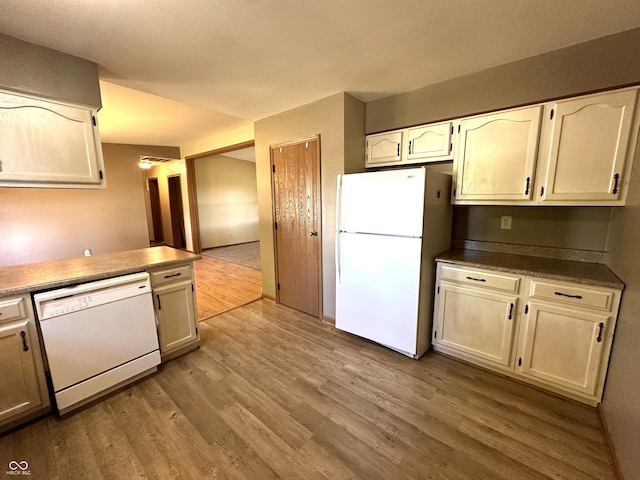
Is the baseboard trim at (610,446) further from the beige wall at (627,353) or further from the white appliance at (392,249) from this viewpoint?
the white appliance at (392,249)

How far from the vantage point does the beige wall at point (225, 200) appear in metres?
6.60

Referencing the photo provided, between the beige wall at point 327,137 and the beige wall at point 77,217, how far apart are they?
3.24 m

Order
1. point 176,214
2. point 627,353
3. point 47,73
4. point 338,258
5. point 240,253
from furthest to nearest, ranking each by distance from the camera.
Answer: point 176,214
point 240,253
point 338,258
point 47,73
point 627,353

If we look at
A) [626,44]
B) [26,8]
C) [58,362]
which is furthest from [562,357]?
[26,8]

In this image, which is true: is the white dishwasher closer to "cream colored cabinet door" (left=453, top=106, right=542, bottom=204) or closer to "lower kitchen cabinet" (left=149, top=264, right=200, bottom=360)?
"lower kitchen cabinet" (left=149, top=264, right=200, bottom=360)

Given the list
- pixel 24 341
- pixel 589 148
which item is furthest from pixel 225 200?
pixel 589 148

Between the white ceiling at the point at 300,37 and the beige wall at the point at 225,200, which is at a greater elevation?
the white ceiling at the point at 300,37

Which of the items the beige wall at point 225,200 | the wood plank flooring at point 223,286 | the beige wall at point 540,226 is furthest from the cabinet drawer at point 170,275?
the beige wall at point 225,200

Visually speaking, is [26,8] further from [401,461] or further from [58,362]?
[401,461]

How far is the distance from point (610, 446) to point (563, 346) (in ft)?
1.73

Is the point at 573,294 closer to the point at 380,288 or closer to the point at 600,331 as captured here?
the point at 600,331

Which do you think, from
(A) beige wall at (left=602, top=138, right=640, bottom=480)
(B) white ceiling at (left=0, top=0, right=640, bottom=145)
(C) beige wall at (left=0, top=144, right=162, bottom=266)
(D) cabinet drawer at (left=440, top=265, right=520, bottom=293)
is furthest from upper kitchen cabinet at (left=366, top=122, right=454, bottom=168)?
(C) beige wall at (left=0, top=144, right=162, bottom=266)

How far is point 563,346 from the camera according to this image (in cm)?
176

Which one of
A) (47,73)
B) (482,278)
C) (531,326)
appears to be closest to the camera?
(47,73)
